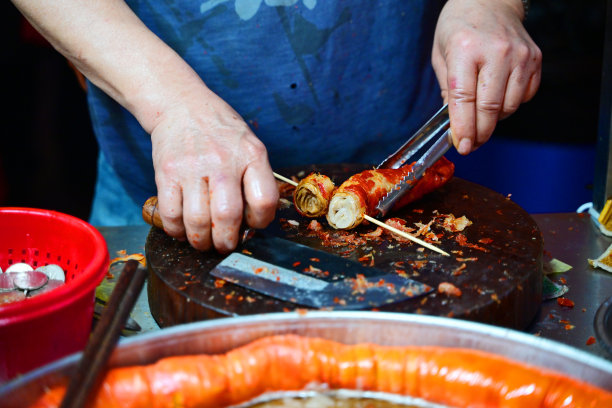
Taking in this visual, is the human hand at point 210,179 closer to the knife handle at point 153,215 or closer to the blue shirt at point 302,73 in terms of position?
the knife handle at point 153,215

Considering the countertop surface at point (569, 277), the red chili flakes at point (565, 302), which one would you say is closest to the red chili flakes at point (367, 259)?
the countertop surface at point (569, 277)

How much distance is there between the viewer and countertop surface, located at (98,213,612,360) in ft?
5.79

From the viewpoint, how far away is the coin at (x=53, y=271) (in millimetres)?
1621

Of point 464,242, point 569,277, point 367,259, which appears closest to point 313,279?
point 367,259

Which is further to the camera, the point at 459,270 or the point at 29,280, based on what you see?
the point at 459,270

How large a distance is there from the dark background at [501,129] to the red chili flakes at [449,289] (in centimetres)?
223

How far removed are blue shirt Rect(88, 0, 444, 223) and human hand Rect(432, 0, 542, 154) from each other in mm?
487

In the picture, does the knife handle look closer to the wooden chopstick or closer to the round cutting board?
the round cutting board

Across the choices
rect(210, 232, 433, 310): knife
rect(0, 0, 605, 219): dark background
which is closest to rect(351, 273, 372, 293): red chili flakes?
rect(210, 232, 433, 310): knife

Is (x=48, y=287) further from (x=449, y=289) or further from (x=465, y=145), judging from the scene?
(x=465, y=145)

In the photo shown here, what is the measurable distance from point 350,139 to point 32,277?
164cm

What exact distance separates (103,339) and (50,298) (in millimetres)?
194

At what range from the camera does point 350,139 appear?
283 centimetres

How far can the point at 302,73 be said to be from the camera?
2609 millimetres
